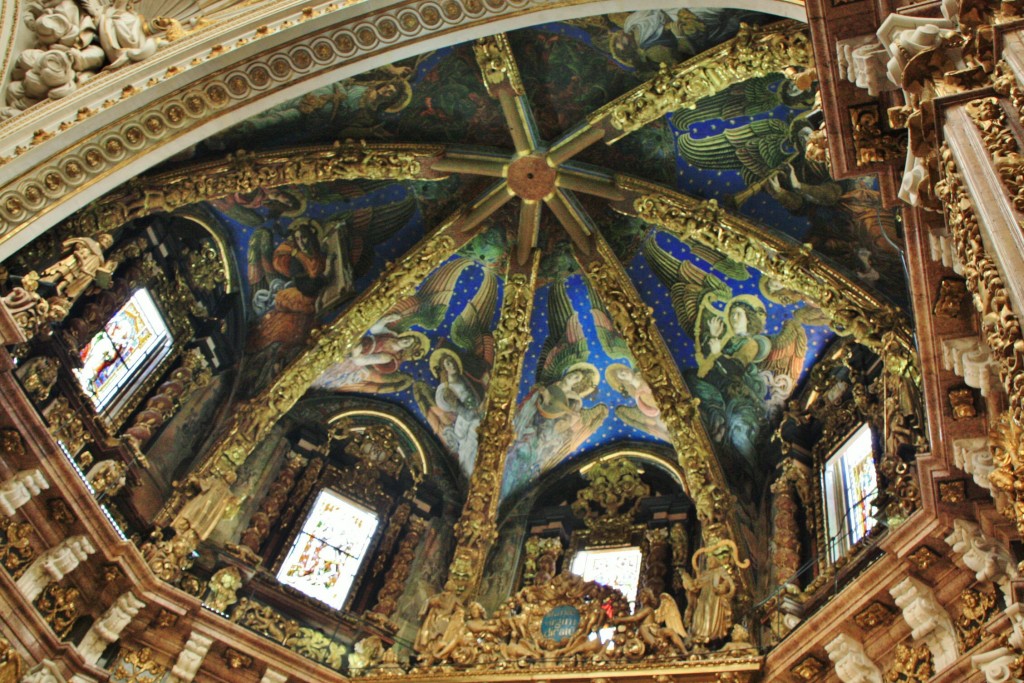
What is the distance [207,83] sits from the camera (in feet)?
31.6

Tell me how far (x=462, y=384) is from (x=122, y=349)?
5.09m

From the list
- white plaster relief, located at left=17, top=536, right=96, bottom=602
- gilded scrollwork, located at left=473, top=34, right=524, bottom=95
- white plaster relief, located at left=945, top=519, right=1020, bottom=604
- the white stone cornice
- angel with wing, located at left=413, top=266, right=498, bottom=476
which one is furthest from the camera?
angel with wing, located at left=413, top=266, right=498, bottom=476

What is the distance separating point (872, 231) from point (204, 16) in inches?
303

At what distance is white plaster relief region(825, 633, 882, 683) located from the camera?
7.84m

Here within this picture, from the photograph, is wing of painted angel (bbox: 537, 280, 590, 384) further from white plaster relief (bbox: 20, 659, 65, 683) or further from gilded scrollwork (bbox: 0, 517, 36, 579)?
white plaster relief (bbox: 20, 659, 65, 683)

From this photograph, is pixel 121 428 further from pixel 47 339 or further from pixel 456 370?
pixel 456 370

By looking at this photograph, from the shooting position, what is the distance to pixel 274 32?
960 centimetres

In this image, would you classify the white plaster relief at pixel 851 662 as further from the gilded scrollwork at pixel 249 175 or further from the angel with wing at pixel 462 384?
the gilded scrollwork at pixel 249 175

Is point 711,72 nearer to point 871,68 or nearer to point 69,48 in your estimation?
point 871,68

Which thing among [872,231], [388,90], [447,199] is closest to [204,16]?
[388,90]

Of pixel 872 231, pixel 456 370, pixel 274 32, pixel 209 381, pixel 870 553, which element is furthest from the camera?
pixel 456 370

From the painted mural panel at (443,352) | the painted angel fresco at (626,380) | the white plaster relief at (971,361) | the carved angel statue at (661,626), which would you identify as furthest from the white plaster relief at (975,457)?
the painted mural panel at (443,352)

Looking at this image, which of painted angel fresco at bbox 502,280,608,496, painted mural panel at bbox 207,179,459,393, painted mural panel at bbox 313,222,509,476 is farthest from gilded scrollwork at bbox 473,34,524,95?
painted angel fresco at bbox 502,280,608,496

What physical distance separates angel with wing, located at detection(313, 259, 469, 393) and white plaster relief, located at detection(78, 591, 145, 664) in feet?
15.3
